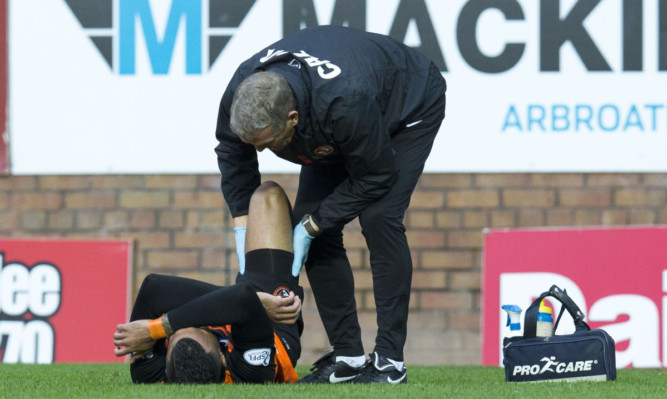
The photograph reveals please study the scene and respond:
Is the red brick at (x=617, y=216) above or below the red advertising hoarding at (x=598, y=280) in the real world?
above

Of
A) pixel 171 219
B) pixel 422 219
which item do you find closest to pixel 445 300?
pixel 422 219

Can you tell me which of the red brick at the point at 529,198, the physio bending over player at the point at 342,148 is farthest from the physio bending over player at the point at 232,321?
the red brick at the point at 529,198

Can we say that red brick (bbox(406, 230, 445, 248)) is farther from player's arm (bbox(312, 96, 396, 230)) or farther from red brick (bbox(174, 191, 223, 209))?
player's arm (bbox(312, 96, 396, 230))

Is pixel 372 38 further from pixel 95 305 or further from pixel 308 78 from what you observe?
pixel 95 305

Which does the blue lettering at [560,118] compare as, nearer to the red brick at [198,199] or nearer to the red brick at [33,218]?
the red brick at [198,199]

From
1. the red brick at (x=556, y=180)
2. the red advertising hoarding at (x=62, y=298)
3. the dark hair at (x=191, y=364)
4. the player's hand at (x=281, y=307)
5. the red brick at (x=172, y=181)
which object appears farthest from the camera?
the red brick at (x=172, y=181)

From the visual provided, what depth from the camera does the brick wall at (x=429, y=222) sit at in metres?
6.09

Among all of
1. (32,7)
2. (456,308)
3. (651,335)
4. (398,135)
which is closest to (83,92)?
(32,7)

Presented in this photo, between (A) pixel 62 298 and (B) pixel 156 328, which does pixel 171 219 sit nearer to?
(A) pixel 62 298

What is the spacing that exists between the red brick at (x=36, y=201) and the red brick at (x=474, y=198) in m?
2.29

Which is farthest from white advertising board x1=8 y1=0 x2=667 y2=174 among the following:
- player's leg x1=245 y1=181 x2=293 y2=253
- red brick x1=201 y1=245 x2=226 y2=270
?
player's leg x1=245 y1=181 x2=293 y2=253

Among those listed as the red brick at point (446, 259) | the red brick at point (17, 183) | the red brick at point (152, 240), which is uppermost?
the red brick at point (17, 183)

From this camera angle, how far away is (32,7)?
6.21 meters

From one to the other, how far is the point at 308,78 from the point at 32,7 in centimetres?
323
